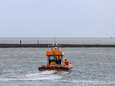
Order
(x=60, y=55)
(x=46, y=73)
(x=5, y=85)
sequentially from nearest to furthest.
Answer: (x=5, y=85) < (x=46, y=73) < (x=60, y=55)

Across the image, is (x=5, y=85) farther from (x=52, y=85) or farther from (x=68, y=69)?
(x=68, y=69)

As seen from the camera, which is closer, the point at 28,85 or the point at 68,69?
the point at 28,85

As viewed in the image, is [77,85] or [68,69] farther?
[68,69]

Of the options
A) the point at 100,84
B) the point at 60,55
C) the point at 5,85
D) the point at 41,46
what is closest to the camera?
the point at 5,85

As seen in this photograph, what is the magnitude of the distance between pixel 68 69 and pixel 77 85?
61.6ft

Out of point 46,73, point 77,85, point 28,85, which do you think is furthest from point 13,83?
point 46,73

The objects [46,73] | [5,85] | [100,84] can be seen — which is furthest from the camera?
[46,73]

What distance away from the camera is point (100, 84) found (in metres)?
46.1

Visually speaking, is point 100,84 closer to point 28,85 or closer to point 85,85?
point 85,85

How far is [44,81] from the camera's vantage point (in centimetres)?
4753

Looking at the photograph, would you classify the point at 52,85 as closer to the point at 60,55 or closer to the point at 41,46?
the point at 60,55

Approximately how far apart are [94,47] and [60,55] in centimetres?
12583

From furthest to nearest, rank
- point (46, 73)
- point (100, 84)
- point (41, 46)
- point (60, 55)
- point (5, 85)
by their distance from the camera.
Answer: point (41, 46), point (60, 55), point (46, 73), point (100, 84), point (5, 85)

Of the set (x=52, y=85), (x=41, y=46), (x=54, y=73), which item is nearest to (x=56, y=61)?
(x=54, y=73)
